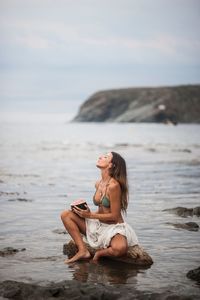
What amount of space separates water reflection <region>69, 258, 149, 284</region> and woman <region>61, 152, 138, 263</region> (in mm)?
160

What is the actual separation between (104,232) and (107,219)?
22 centimetres

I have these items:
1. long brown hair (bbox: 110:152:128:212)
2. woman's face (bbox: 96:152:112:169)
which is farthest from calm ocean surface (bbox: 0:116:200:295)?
woman's face (bbox: 96:152:112:169)

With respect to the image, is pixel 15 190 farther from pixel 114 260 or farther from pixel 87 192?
pixel 114 260

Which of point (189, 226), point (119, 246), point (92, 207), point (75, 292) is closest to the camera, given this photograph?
point (75, 292)

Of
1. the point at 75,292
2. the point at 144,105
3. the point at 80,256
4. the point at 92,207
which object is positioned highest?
the point at 144,105

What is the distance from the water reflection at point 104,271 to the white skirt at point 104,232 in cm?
28

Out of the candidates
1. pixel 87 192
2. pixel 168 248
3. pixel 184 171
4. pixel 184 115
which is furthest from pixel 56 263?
pixel 184 115

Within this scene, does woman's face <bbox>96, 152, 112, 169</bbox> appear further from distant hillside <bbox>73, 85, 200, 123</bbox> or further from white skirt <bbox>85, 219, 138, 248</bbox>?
distant hillside <bbox>73, 85, 200, 123</bbox>

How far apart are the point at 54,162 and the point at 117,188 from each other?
20110mm

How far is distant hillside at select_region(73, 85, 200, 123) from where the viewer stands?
139 metres

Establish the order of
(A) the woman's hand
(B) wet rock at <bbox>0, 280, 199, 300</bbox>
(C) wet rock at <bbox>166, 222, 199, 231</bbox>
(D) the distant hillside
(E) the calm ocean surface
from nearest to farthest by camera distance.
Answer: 1. (B) wet rock at <bbox>0, 280, 199, 300</bbox>
2. (E) the calm ocean surface
3. (A) the woman's hand
4. (C) wet rock at <bbox>166, 222, 199, 231</bbox>
5. (D) the distant hillside

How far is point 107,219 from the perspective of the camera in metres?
8.11

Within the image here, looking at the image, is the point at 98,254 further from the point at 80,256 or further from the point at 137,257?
the point at 137,257

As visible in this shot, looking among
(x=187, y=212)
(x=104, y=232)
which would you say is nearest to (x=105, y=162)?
(x=104, y=232)
